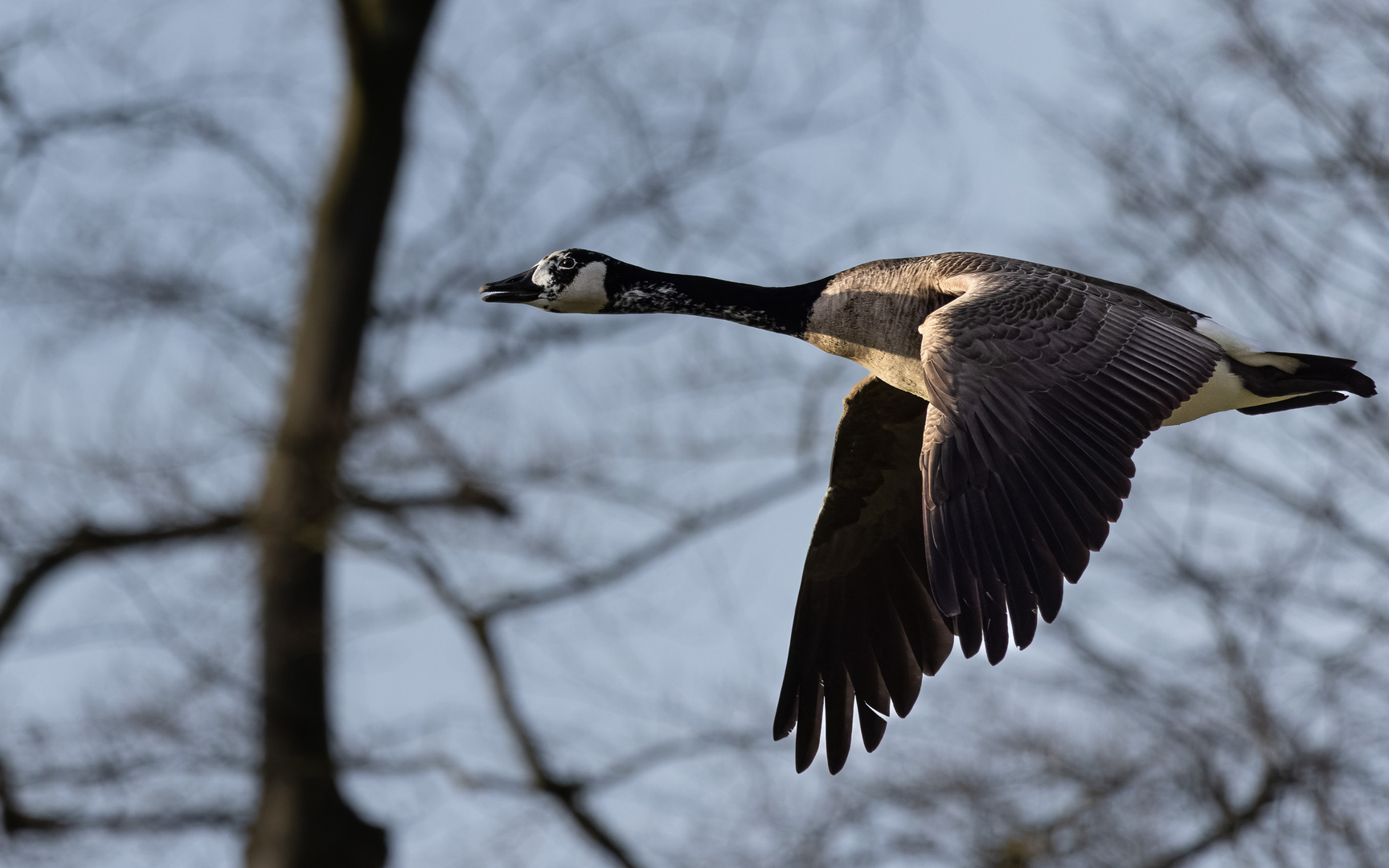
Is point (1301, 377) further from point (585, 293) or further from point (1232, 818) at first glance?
point (1232, 818)

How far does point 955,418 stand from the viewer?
180 inches

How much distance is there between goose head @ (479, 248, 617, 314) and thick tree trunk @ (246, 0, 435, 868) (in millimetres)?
5432

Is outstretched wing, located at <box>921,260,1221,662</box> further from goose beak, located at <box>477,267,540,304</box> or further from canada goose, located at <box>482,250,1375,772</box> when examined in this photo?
goose beak, located at <box>477,267,540,304</box>

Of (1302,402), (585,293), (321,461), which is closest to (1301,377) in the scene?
(1302,402)

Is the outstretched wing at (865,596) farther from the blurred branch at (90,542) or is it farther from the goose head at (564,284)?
the blurred branch at (90,542)

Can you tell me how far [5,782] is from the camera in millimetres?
10820

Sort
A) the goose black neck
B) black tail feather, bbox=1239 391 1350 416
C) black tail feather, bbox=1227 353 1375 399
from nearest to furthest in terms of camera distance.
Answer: black tail feather, bbox=1227 353 1375 399 < black tail feather, bbox=1239 391 1350 416 < the goose black neck

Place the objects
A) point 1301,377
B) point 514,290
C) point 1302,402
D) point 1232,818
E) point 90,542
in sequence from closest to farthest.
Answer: point 1301,377 < point 1302,402 < point 514,290 < point 1232,818 < point 90,542

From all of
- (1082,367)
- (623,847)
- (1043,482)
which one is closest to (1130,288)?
(1082,367)

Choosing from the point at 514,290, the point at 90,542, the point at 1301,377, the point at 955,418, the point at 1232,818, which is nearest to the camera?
the point at 955,418

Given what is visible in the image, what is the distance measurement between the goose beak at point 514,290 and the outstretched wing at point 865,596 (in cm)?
127

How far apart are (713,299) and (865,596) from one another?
1253mm

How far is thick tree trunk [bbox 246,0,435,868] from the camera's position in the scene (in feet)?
37.4

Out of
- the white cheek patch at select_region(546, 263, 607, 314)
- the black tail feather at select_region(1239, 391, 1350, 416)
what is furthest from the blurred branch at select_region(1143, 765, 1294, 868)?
the white cheek patch at select_region(546, 263, 607, 314)
